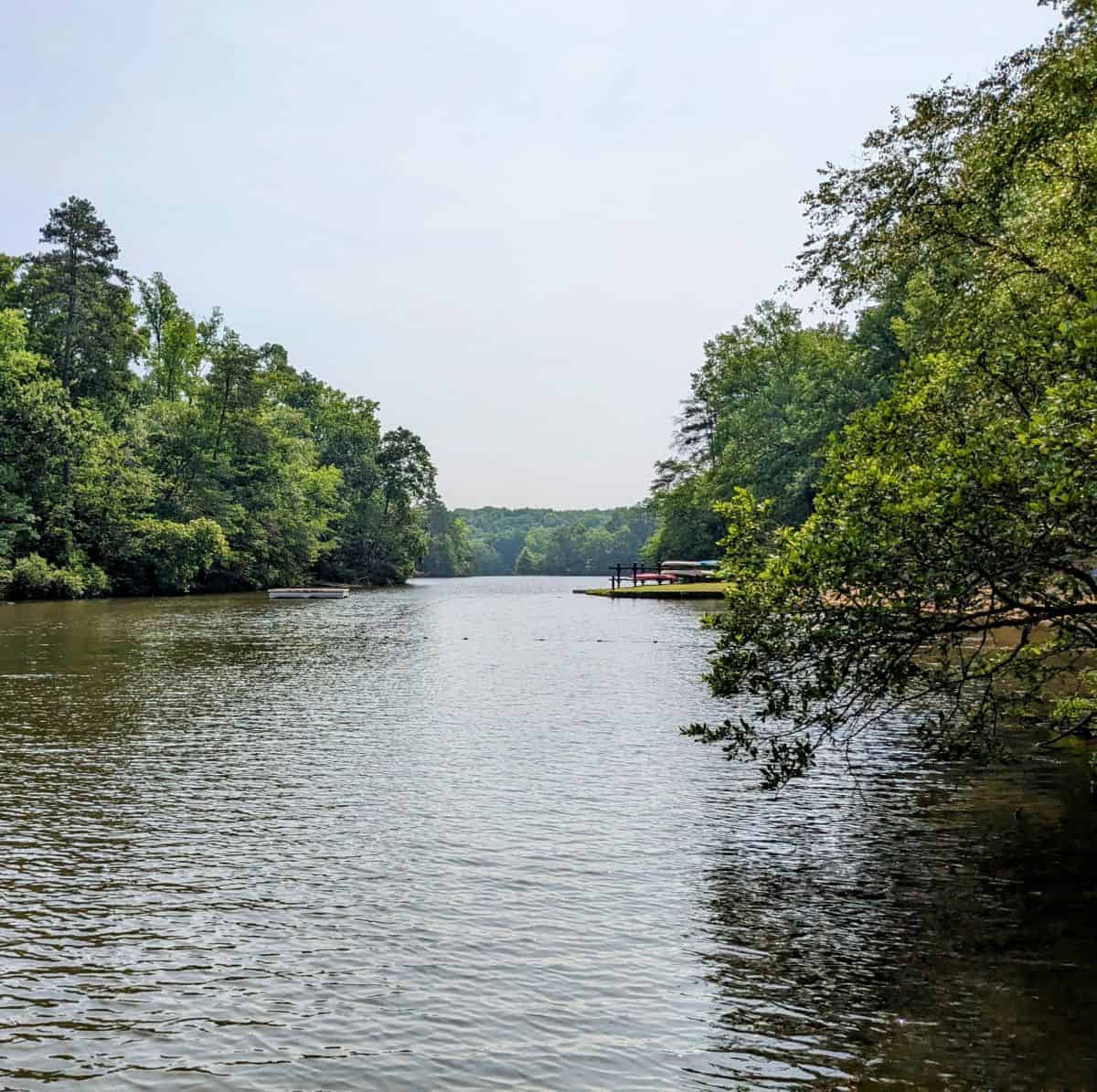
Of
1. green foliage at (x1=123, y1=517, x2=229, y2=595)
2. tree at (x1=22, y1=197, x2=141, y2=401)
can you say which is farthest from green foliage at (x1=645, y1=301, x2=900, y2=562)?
tree at (x1=22, y1=197, x2=141, y2=401)

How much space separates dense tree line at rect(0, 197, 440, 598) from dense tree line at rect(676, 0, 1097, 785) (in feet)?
170

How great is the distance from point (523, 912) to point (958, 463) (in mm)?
5124

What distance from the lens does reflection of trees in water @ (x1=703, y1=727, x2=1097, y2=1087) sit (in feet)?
19.4

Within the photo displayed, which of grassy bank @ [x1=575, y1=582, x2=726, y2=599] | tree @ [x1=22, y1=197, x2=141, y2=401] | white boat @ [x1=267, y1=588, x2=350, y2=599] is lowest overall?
white boat @ [x1=267, y1=588, x2=350, y2=599]

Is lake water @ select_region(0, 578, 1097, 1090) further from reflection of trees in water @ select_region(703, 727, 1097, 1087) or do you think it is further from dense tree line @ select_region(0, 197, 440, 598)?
dense tree line @ select_region(0, 197, 440, 598)

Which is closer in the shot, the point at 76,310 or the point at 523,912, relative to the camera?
the point at 523,912

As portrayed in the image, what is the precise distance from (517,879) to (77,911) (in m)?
3.60

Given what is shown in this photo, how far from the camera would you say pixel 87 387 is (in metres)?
72.2

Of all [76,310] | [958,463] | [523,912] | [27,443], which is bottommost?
[523,912]

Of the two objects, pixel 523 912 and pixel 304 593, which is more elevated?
pixel 304 593

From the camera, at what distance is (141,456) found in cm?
7062

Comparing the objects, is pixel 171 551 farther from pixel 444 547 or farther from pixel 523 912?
pixel 444 547

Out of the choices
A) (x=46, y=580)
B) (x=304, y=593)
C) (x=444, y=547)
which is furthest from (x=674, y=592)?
(x=444, y=547)

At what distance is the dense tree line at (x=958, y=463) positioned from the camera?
8.40m
